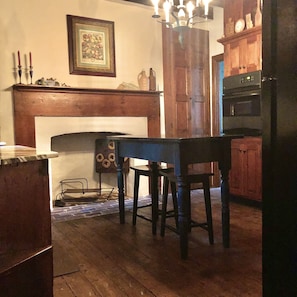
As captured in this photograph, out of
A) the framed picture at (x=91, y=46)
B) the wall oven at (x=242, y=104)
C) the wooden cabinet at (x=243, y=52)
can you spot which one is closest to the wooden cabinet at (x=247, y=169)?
the wall oven at (x=242, y=104)

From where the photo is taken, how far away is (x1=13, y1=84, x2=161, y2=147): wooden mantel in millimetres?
3943

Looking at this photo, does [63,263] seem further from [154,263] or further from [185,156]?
[185,156]

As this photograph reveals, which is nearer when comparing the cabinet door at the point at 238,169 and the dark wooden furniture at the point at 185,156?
the dark wooden furniture at the point at 185,156

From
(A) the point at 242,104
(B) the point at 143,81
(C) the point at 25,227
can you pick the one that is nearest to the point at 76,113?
(B) the point at 143,81

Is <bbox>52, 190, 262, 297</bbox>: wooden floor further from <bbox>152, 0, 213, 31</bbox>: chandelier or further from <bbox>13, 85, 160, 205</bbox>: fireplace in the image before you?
<bbox>152, 0, 213, 31</bbox>: chandelier

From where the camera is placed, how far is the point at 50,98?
13.4ft

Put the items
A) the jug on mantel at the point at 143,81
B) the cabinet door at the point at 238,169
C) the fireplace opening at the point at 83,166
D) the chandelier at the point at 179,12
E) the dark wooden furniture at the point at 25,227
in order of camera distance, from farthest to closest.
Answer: the jug on mantel at the point at 143,81 < the fireplace opening at the point at 83,166 < the cabinet door at the point at 238,169 < the chandelier at the point at 179,12 < the dark wooden furniture at the point at 25,227

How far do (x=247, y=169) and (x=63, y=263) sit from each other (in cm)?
254

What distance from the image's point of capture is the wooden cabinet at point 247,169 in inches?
154

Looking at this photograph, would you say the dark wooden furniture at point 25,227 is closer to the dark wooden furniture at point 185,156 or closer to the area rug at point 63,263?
the area rug at point 63,263

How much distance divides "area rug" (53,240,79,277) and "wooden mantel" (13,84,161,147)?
5.83 feet

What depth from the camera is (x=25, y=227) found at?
4.93 ft

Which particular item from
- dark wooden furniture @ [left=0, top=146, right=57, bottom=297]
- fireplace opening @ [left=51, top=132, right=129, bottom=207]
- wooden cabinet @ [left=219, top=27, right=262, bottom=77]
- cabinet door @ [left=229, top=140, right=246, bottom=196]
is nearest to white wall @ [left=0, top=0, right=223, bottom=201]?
fireplace opening @ [left=51, top=132, right=129, bottom=207]

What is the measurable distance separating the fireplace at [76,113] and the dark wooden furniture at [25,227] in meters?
2.24
